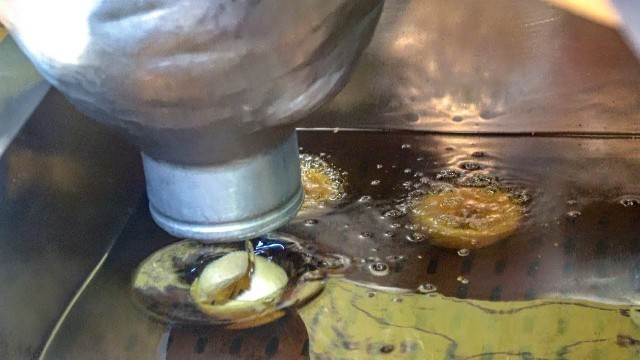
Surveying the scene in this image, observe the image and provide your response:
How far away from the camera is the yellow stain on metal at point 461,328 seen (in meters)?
0.54

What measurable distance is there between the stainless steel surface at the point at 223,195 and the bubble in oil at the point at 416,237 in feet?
0.87

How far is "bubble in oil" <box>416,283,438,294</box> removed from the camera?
611mm

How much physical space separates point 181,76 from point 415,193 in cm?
45

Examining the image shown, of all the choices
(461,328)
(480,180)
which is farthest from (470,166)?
(461,328)

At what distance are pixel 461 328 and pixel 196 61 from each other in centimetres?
35

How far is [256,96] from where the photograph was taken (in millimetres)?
347

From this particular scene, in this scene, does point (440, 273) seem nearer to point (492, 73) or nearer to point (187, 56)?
point (492, 73)

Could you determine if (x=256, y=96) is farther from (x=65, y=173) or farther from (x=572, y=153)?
(x=572, y=153)

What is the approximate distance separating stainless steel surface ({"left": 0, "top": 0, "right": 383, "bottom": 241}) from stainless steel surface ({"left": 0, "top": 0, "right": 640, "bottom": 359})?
0.22m

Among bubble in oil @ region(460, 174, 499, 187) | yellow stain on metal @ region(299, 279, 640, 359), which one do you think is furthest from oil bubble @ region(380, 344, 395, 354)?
bubble in oil @ region(460, 174, 499, 187)

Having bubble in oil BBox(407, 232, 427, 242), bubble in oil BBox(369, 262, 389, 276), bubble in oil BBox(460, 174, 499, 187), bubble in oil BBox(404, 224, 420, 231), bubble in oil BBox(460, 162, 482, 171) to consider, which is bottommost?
bubble in oil BBox(369, 262, 389, 276)

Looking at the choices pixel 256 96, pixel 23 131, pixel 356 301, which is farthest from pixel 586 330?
pixel 23 131

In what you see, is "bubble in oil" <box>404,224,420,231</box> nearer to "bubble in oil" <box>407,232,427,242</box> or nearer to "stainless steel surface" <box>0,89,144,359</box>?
"bubble in oil" <box>407,232,427,242</box>

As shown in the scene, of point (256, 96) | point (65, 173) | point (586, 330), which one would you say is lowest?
point (586, 330)
